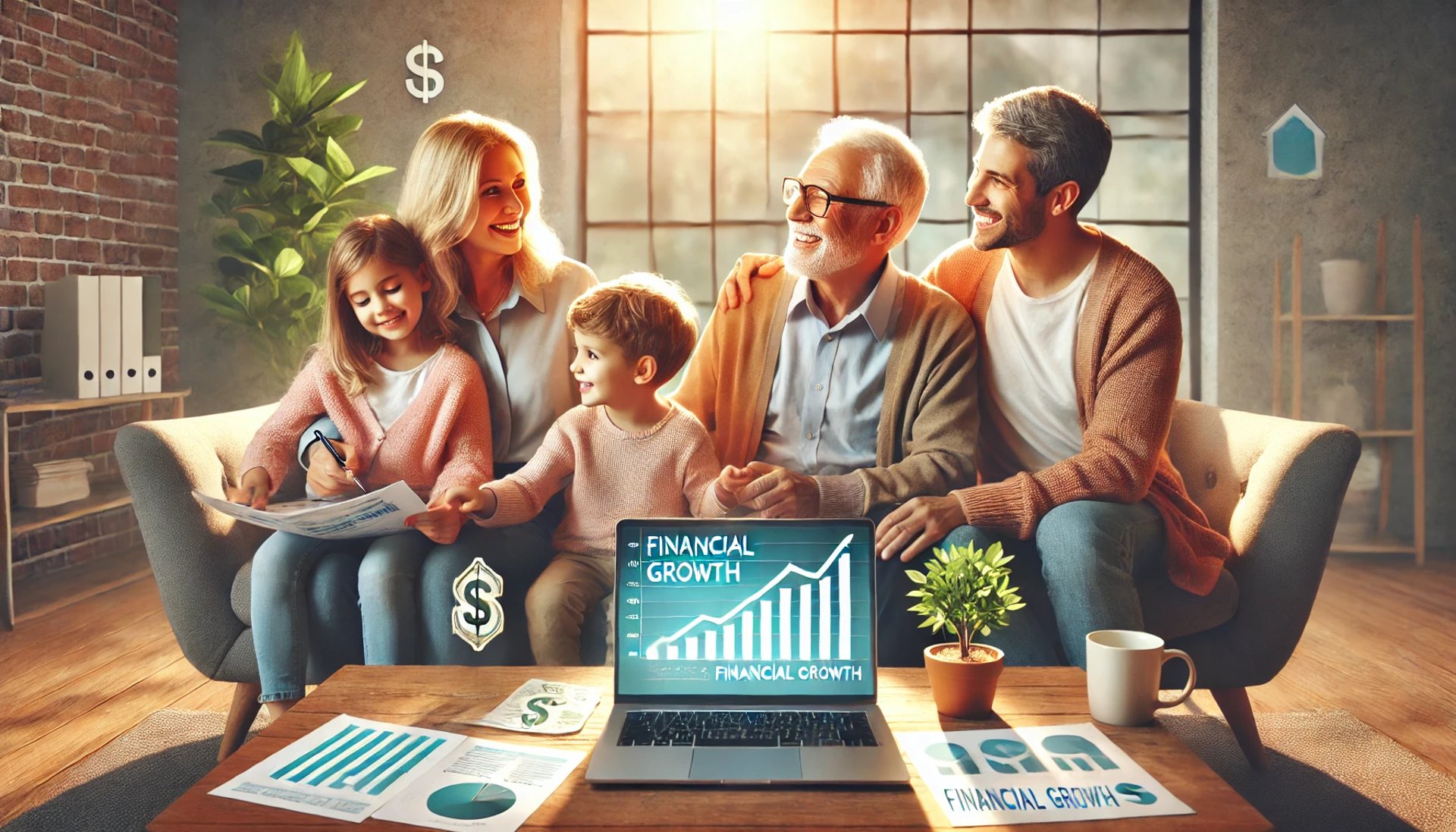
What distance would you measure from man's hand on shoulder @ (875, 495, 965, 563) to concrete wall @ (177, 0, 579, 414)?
2.54 meters

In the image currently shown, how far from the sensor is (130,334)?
351cm

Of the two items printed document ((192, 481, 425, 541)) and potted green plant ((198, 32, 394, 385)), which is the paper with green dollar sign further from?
potted green plant ((198, 32, 394, 385))

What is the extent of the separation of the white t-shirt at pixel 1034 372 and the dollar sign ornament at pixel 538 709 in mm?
1089

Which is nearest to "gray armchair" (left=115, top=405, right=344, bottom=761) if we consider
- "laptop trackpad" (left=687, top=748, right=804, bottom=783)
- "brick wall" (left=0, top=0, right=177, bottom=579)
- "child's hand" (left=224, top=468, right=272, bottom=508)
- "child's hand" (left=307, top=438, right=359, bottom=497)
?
"child's hand" (left=224, top=468, right=272, bottom=508)

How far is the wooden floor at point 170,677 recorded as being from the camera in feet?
7.13

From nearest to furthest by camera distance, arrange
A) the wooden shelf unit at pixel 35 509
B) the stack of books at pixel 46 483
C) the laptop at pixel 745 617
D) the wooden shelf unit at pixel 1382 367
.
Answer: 1. the laptop at pixel 745 617
2. the wooden shelf unit at pixel 35 509
3. the stack of books at pixel 46 483
4. the wooden shelf unit at pixel 1382 367

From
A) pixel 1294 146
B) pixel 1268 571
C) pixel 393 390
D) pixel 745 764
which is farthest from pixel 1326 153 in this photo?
pixel 745 764

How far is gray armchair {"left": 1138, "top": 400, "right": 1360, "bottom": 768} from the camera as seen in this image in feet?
6.03

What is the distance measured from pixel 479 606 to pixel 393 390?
522 millimetres

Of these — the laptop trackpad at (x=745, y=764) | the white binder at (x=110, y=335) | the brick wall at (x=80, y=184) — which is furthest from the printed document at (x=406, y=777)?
the brick wall at (x=80, y=184)

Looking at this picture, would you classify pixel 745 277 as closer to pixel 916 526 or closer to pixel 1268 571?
pixel 916 526

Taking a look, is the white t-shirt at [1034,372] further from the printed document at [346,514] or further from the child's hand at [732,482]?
the printed document at [346,514]

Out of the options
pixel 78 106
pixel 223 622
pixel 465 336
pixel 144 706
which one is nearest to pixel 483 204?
pixel 465 336

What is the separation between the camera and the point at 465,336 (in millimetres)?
2092
